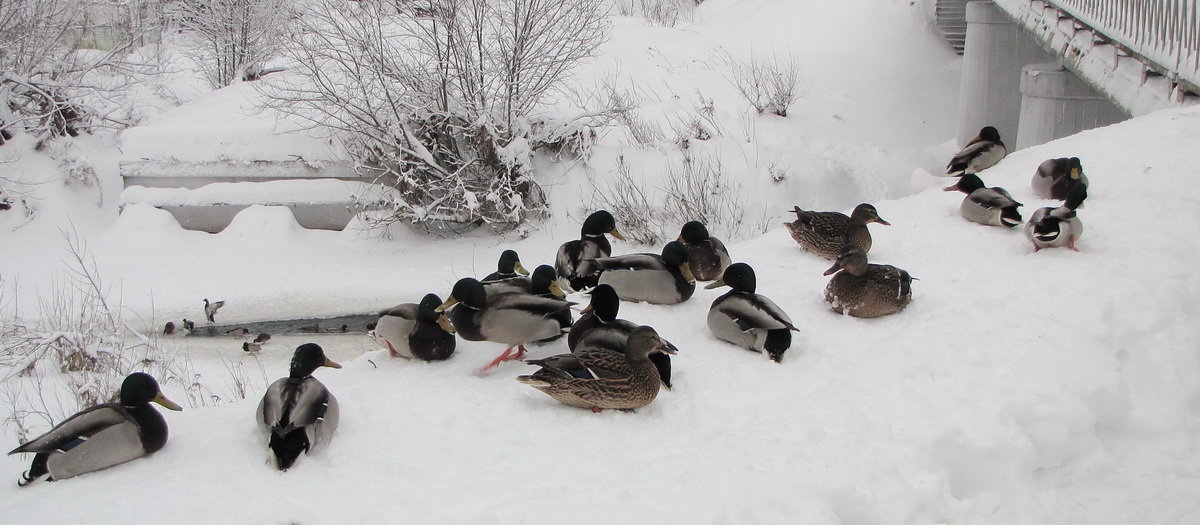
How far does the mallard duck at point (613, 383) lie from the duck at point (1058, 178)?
4731 mm

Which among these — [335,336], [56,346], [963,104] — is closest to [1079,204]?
[335,336]

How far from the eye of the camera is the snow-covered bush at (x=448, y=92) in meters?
14.0

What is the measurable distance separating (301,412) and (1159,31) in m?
8.45

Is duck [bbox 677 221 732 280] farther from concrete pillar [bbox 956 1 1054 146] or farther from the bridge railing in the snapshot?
concrete pillar [bbox 956 1 1054 146]

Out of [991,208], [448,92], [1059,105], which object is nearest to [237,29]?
[448,92]

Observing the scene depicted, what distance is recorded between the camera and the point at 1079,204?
6867 mm

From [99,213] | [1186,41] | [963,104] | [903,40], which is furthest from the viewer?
[903,40]

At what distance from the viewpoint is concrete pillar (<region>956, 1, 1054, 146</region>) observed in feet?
54.0

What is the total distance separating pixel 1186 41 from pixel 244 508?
8483 mm

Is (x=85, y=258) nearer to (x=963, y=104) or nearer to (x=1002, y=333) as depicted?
(x=1002, y=333)

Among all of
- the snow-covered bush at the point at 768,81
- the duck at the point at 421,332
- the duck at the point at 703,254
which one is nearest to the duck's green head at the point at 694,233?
the duck at the point at 703,254

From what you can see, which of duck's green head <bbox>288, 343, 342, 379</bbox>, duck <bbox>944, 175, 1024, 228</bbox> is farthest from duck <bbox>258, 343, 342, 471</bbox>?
duck <bbox>944, 175, 1024, 228</bbox>

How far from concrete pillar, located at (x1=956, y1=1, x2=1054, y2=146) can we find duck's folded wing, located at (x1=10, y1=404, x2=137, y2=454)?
15.6 metres

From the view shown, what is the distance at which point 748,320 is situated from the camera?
17.4 ft
